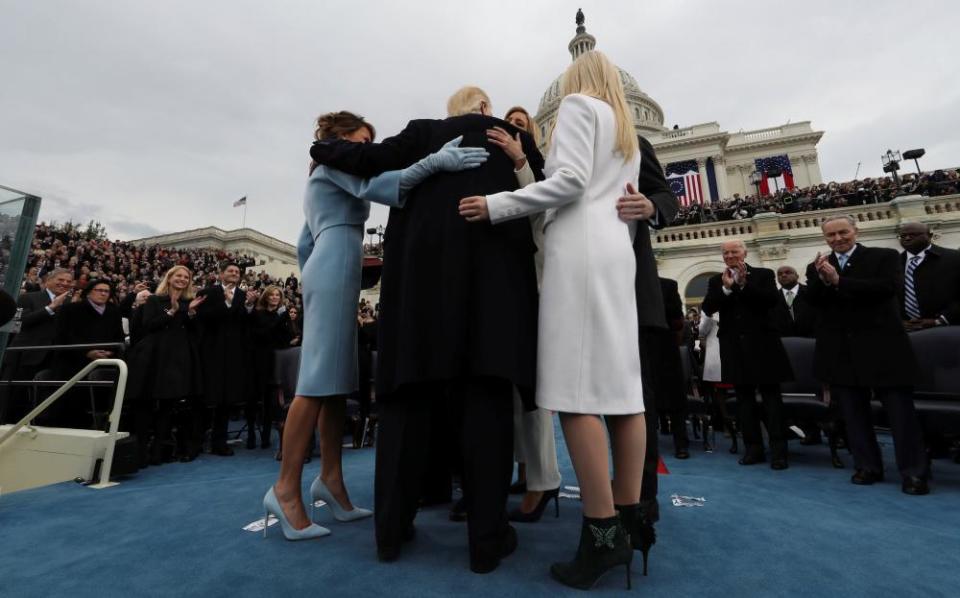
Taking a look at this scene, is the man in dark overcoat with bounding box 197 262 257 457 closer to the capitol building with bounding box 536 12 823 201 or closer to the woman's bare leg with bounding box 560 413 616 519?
the woman's bare leg with bounding box 560 413 616 519

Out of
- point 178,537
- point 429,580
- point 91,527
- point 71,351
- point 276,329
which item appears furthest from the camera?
point 276,329

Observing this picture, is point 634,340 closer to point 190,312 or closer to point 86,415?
point 190,312

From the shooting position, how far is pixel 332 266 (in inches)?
87.1

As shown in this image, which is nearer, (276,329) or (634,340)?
(634,340)

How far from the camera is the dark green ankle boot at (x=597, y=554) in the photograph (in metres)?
1.48

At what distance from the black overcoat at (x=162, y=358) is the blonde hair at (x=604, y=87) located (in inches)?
190

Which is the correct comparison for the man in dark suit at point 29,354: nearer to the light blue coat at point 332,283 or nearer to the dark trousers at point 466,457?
the light blue coat at point 332,283

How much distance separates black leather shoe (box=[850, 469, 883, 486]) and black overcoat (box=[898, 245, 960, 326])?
1855 millimetres

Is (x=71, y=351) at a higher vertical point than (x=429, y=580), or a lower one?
higher

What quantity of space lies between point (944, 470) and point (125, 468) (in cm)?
688

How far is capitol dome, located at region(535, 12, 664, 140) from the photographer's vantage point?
4969 cm

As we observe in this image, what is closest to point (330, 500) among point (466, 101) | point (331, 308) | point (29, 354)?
point (331, 308)

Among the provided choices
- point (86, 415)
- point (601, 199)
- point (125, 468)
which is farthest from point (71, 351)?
point (601, 199)

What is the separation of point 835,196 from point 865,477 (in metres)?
22.2
